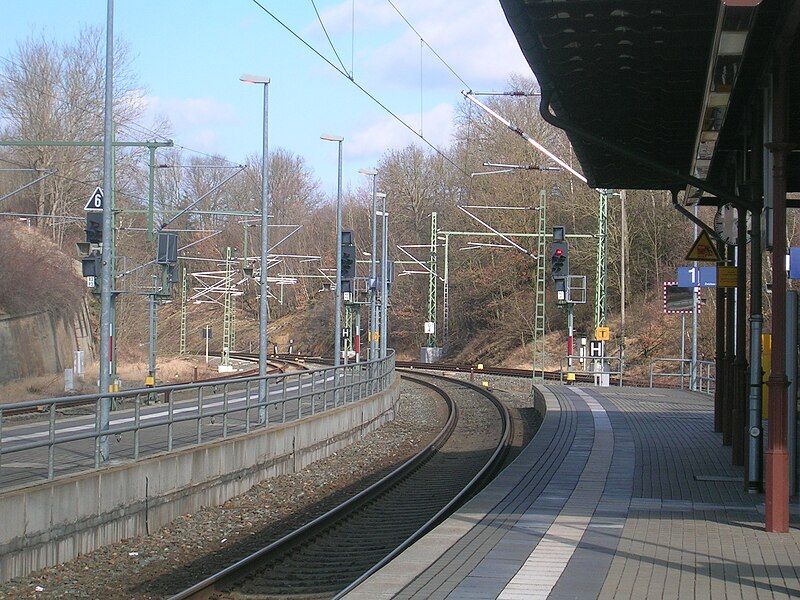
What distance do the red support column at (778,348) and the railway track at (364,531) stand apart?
3593 millimetres

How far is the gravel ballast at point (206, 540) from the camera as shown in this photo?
10.3 m

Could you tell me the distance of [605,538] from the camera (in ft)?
32.1

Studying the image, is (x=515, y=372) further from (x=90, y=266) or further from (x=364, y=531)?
(x=364, y=531)

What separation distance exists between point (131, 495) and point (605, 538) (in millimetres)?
6082

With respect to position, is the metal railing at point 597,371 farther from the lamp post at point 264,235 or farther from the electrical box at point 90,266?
the electrical box at point 90,266

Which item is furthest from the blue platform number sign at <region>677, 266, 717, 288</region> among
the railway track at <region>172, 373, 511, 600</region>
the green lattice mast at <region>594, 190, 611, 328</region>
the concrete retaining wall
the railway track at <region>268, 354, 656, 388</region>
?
the concrete retaining wall

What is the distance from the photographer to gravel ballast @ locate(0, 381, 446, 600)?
10.3 metres

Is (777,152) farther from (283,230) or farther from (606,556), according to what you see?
(283,230)

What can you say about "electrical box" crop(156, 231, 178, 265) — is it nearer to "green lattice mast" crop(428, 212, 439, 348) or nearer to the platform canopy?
the platform canopy

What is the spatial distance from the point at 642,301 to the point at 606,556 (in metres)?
51.5

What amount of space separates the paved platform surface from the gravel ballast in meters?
2.80

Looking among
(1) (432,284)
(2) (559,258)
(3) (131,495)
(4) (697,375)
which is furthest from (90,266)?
(1) (432,284)

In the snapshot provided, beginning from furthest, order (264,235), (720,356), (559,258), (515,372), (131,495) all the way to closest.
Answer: (515,372)
(559,258)
(264,235)
(720,356)
(131,495)

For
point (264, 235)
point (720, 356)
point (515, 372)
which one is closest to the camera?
point (720, 356)
